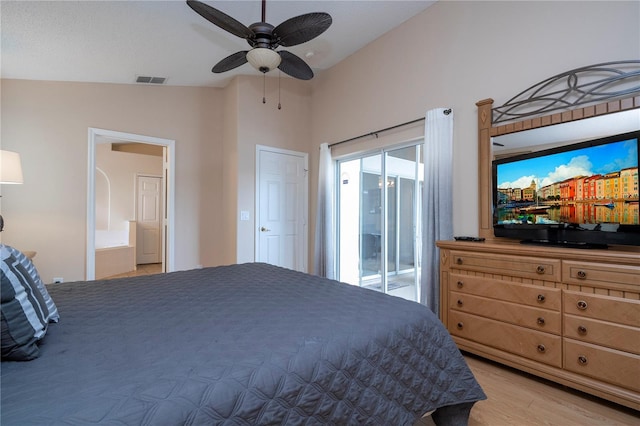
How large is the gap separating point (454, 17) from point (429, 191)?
1708 mm

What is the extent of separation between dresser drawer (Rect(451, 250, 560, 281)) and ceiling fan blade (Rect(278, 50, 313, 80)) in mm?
1945

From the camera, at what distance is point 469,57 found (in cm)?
281

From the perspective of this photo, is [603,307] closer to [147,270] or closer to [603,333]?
[603,333]

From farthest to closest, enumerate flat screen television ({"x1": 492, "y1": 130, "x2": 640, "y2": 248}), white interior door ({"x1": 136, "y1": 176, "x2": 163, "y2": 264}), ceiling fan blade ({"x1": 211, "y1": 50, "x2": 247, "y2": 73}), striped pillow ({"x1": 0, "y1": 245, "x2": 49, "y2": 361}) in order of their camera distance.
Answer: white interior door ({"x1": 136, "y1": 176, "x2": 163, "y2": 264}) → ceiling fan blade ({"x1": 211, "y1": 50, "x2": 247, "y2": 73}) → flat screen television ({"x1": 492, "y1": 130, "x2": 640, "y2": 248}) → striped pillow ({"x1": 0, "y1": 245, "x2": 49, "y2": 361})

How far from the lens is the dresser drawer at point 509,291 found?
191 cm

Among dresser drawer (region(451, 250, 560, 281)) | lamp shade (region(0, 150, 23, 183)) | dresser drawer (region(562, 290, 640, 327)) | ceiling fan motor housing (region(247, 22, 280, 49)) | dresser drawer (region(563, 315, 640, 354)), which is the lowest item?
dresser drawer (region(563, 315, 640, 354))

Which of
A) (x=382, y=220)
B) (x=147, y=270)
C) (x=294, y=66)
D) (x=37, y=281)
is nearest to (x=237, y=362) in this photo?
(x=37, y=281)

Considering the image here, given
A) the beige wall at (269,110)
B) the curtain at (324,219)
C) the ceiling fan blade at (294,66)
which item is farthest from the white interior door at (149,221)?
the ceiling fan blade at (294,66)

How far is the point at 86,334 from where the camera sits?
3.49 ft

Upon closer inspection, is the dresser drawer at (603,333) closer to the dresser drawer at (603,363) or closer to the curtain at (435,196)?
the dresser drawer at (603,363)

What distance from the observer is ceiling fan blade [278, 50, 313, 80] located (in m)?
2.38

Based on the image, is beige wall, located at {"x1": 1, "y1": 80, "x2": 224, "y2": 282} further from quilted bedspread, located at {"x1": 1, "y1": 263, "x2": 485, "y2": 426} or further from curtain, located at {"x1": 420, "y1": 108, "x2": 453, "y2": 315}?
curtain, located at {"x1": 420, "y1": 108, "x2": 453, "y2": 315}

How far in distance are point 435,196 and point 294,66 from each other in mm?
1772

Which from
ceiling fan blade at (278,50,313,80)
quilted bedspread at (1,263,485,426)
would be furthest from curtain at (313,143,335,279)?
quilted bedspread at (1,263,485,426)
